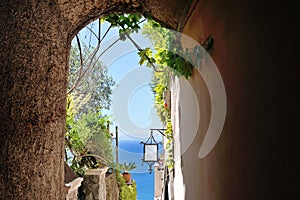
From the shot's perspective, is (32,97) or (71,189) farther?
(71,189)

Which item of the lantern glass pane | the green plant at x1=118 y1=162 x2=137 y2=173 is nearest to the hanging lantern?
the lantern glass pane

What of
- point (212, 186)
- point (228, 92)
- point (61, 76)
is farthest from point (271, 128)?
point (61, 76)

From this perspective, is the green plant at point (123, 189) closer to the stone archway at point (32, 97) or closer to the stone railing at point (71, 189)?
the stone railing at point (71, 189)

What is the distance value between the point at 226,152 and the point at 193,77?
1.03 metres

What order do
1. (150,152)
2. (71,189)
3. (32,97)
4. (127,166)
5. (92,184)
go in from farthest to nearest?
(127,166), (150,152), (92,184), (71,189), (32,97)

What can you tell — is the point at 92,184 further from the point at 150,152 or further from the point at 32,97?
the point at 32,97

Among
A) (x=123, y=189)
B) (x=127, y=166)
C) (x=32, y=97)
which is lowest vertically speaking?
(x=123, y=189)

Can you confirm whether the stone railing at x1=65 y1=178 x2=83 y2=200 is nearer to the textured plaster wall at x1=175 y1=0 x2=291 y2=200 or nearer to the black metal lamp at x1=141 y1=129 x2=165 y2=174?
the textured plaster wall at x1=175 y1=0 x2=291 y2=200

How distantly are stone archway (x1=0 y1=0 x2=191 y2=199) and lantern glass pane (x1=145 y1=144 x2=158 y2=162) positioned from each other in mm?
2765

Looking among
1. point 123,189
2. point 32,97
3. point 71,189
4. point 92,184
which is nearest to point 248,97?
point 32,97

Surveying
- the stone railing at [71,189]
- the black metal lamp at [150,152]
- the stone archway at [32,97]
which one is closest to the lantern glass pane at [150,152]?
the black metal lamp at [150,152]

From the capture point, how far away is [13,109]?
1803mm

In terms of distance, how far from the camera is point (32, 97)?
1.85 m

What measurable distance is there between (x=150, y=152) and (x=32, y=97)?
10.3ft
